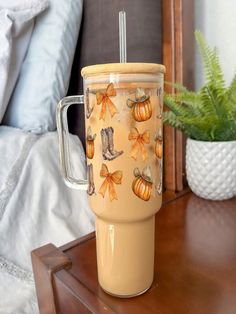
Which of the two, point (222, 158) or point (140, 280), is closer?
point (140, 280)

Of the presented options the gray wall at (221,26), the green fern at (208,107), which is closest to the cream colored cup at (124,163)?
the green fern at (208,107)

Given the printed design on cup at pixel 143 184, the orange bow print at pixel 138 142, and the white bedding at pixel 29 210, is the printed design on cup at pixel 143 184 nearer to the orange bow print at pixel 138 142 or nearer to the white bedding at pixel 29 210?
the orange bow print at pixel 138 142

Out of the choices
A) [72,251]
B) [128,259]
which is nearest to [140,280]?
[128,259]

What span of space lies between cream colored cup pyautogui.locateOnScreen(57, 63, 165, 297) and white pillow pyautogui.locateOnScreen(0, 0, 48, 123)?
50 cm

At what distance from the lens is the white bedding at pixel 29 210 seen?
0.52 m

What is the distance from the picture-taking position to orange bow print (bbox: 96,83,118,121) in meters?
0.28

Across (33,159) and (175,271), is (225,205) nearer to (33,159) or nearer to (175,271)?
(175,271)

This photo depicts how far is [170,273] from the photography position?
1.20 feet

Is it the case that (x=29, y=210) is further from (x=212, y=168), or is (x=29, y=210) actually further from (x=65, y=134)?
(x=212, y=168)

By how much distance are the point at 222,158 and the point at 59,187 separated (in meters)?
0.35

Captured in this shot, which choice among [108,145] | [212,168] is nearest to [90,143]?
[108,145]

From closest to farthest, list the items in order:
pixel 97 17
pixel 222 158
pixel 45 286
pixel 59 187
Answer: pixel 45 286 < pixel 222 158 < pixel 59 187 < pixel 97 17

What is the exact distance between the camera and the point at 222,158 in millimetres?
531

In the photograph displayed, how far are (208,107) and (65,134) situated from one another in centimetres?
28
